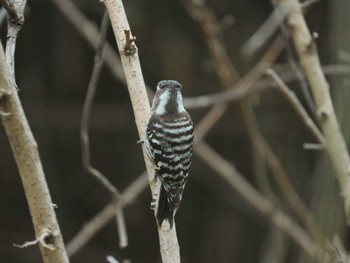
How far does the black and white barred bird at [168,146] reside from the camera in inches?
75.4

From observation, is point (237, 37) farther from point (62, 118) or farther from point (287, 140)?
point (62, 118)

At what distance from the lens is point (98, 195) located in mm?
4812

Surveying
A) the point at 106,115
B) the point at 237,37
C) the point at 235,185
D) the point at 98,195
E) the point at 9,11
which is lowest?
the point at 9,11

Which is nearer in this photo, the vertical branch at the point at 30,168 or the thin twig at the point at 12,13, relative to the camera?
the vertical branch at the point at 30,168

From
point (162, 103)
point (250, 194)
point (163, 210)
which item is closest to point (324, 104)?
point (162, 103)

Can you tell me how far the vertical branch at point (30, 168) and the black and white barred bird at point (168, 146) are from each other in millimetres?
544

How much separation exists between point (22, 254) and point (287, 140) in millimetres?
1783

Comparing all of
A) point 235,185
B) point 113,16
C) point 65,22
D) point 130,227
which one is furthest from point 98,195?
point 113,16

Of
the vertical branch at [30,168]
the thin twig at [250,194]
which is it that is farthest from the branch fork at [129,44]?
the thin twig at [250,194]

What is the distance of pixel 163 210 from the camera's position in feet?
6.16

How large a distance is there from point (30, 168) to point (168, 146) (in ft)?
2.70

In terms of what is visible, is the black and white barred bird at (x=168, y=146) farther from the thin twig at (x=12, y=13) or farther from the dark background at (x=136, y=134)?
the dark background at (x=136, y=134)

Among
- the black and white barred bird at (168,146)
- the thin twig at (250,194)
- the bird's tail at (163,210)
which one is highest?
the thin twig at (250,194)

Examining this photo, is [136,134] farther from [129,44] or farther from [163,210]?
[129,44]
